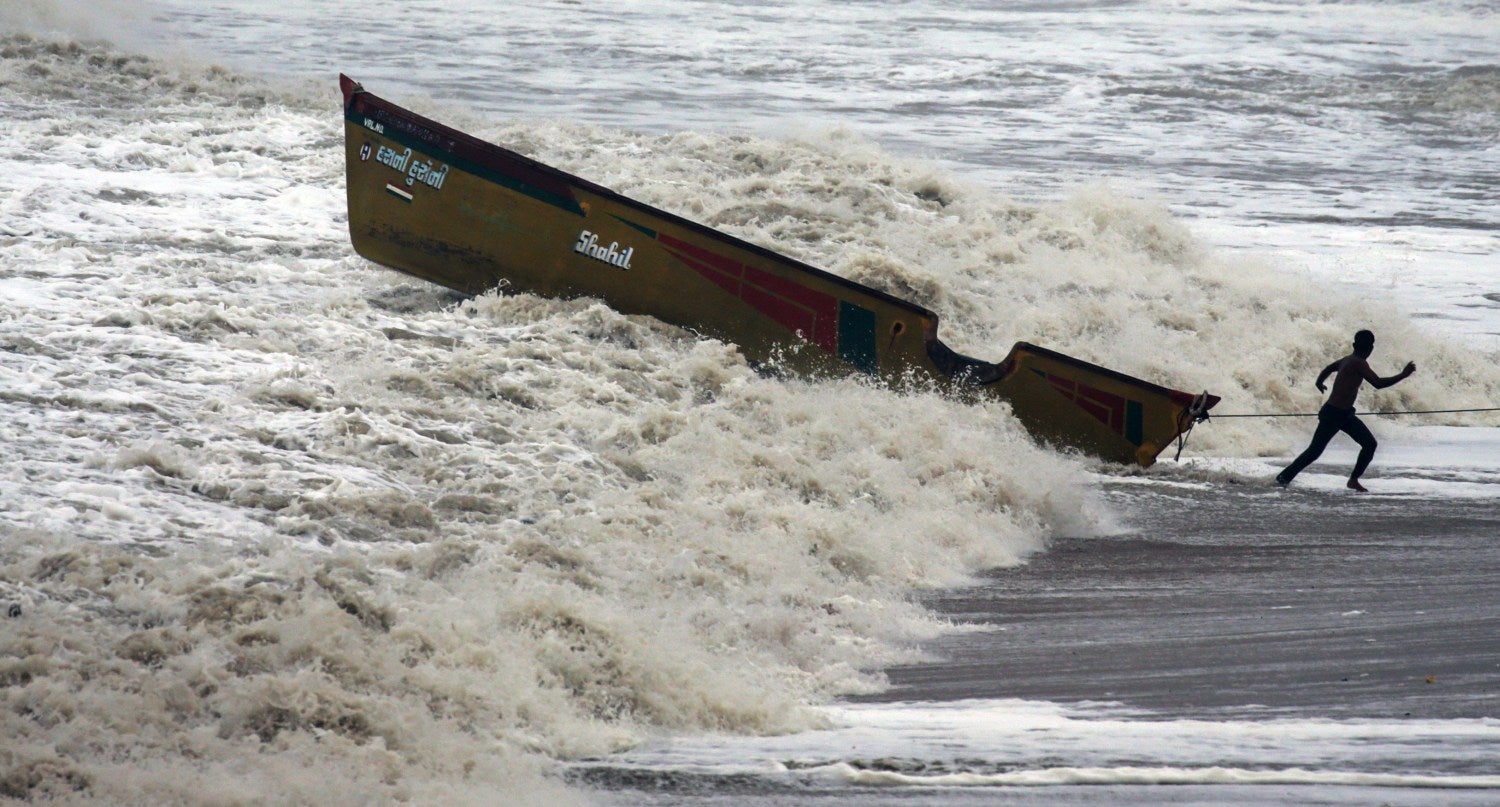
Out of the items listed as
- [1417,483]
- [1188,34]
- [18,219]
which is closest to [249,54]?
[18,219]

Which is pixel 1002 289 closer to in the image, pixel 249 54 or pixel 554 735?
pixel 554 735

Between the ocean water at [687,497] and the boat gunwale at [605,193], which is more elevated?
the boat gunwale at [605,193]

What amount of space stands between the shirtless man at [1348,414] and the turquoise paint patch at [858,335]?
3.20 m

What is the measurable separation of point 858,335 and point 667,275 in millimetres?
1645

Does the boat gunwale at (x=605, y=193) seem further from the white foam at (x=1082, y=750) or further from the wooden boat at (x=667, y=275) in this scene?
the white foam at (x=1082, y=750)

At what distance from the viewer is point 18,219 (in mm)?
11836

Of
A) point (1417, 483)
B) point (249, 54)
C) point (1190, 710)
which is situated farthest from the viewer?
point (249, 54)

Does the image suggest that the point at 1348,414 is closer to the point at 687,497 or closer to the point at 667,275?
the point at 687,497

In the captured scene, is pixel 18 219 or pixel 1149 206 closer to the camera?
pixel 18 219

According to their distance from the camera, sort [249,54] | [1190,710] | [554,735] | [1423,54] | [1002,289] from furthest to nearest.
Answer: [1423,54]
[249,54]
[1002,289]
[1190,710]
[554,735]

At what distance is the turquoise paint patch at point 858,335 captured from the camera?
11227mm

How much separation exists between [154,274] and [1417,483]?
9.77 m

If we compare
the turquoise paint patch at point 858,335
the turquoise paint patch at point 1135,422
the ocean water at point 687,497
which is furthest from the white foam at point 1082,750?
the turquoise paint patch at point 858,335

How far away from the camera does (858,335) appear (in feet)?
36.9
